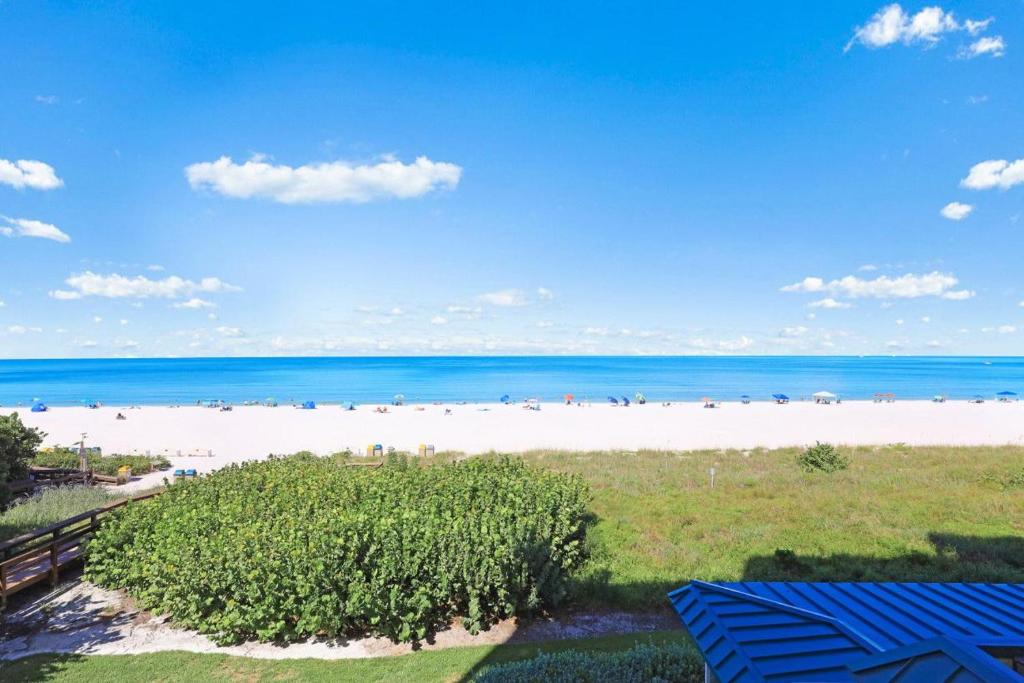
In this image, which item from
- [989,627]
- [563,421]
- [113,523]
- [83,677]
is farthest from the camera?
[563,421]

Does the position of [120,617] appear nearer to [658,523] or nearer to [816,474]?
[658,523]

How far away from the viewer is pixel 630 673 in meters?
6.94

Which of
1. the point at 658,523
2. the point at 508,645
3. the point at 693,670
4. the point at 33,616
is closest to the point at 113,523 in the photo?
the point at 33,616

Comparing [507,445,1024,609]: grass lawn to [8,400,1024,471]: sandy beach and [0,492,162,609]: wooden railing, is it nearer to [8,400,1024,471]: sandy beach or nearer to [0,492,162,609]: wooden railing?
[0,492,162,609]: wooden railing

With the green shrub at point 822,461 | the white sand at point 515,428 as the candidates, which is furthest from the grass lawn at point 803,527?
→ the white sand at point 515,428

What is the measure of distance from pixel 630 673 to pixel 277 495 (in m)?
8.13

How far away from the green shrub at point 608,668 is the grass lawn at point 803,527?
279 cm

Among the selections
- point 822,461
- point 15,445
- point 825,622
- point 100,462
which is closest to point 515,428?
point 822,461

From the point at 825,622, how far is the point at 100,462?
3106 centimetres

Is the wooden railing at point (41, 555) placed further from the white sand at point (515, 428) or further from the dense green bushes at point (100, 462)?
the white sand at point (515, 428)

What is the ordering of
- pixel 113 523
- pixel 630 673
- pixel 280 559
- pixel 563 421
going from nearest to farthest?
pixel 630 673, pixel 280 559, pixel 113 523, pixel 563 421

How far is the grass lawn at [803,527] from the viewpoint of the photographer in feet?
35.4

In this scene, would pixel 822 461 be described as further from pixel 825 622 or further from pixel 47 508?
pixel 47 508

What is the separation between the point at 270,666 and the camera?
8.06 meters
